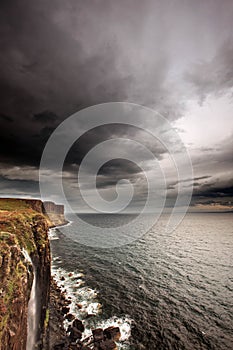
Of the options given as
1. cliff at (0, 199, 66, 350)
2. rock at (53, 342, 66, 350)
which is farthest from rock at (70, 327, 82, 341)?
cliff at (0, 199, 66, 350)

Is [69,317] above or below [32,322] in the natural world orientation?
below

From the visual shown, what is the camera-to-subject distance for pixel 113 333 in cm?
2522

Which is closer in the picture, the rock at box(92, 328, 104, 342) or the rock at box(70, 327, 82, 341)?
the rock at box(92, 328, 104, 342)

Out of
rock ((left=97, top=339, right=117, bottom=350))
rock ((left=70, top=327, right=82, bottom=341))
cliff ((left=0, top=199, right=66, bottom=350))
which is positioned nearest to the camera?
cliff ((left=0, top=199, right=66, bottom=350))

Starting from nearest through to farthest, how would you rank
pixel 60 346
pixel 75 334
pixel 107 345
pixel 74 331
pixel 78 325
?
pixel 60 346
pixel 107 345
pixel 75 334
pixel 74 331
pixel 78 325

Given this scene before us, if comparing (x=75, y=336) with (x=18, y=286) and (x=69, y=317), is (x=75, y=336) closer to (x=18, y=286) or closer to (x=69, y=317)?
(x=69, y=317)

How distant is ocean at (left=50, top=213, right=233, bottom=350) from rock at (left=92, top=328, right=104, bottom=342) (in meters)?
1.36

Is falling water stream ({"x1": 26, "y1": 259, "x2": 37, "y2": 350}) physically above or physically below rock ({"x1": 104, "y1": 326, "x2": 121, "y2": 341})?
above

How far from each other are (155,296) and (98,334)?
16.2 meters

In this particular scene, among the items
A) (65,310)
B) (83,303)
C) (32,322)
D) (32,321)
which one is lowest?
(83,303)

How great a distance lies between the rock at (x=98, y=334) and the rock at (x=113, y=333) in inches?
28.8

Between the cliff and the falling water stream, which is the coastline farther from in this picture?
the falling water stream

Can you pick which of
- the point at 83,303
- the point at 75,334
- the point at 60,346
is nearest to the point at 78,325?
the point at 75,334

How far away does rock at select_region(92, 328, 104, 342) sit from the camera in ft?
79.5
